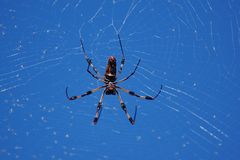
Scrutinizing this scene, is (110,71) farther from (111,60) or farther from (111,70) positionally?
(111,60)

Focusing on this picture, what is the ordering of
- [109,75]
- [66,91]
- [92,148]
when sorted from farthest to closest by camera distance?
1. [92,148]
2. [66,91]
3. [109,75]

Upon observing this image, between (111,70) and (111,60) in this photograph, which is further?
(111,70)

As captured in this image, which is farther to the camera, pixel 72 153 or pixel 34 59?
pixel 72 153

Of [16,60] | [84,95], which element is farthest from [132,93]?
[16,60]

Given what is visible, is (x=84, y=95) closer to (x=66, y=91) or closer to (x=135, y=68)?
(x=66, y=91)

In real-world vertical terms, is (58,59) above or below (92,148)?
above

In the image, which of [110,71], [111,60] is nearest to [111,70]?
[110,71]

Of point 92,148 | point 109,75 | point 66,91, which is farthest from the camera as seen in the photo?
point 92,148

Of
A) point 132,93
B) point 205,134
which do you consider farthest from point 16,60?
point 205,134

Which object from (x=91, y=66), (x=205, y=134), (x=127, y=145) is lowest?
(x=205, y=134)
